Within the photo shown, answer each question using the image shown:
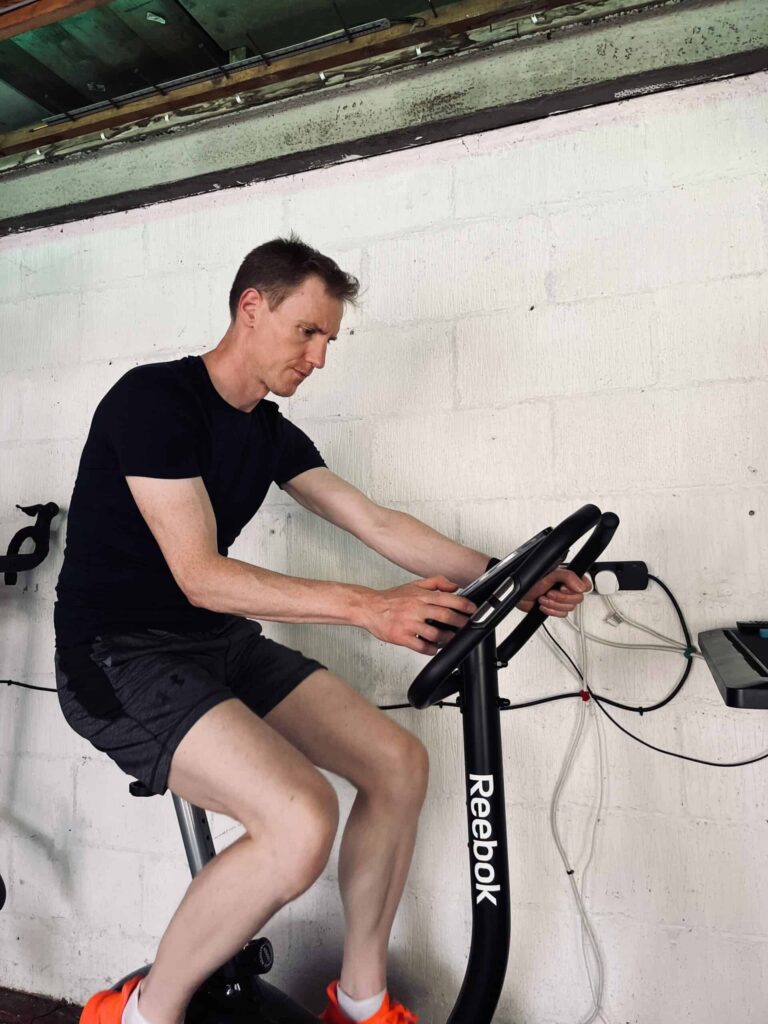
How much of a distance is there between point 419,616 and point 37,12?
185 centimetres

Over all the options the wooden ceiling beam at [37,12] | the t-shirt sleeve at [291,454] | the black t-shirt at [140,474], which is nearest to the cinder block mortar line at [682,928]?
the black t-shirt at [140,474]

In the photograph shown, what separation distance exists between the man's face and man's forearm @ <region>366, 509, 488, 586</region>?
405 mm

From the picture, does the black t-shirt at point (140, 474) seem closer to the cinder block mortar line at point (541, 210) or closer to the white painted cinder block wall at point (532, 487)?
the white painted cinder block wall at point (532, 487)

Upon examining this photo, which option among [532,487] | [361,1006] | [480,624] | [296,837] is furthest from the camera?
[532,487]

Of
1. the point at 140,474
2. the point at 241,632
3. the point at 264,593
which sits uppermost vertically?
the point at 140,474

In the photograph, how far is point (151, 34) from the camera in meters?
2.26

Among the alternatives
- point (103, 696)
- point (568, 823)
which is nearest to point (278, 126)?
point (103, 696)

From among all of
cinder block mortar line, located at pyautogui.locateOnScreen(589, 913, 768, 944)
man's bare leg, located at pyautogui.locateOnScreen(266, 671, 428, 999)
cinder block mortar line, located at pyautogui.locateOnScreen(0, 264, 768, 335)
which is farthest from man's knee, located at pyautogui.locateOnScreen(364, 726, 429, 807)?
cinder block mortar line, located at pyautogui.locateOnScreen(0, 264, 768, 335)

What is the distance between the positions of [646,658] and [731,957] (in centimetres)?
66

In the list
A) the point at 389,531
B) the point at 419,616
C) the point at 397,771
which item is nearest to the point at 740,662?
the point at 419,616

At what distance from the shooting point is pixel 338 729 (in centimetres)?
160

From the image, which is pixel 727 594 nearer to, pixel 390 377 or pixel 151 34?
pixel 390 377

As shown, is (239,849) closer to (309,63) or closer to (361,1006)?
(361,1006)

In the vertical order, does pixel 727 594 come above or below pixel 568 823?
above
